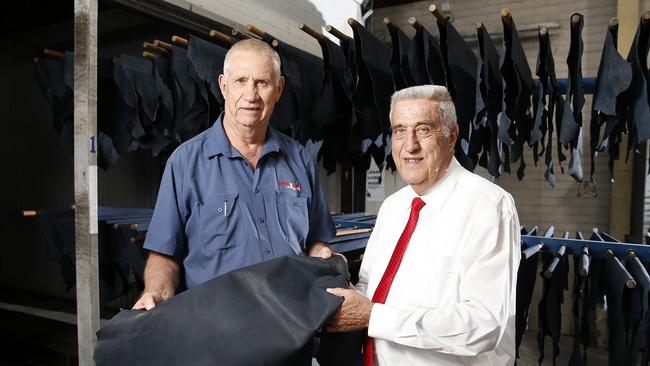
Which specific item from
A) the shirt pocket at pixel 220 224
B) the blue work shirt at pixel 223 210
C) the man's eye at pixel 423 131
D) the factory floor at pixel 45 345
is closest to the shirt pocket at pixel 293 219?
the blue work shirt at pixel 223 210

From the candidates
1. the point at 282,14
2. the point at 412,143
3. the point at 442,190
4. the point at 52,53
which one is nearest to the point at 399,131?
the point at 412,143

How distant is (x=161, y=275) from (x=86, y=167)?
1116 mm

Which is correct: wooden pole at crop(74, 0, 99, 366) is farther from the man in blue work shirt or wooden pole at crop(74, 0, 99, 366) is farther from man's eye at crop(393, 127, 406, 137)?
man's eye at crop(393, 127, 406, 137)

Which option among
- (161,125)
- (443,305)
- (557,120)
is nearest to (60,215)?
(161,125)

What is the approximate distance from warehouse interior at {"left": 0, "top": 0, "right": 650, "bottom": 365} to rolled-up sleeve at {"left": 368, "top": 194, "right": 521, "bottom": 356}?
1.44 m

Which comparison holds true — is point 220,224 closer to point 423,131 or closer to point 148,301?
point 148,301

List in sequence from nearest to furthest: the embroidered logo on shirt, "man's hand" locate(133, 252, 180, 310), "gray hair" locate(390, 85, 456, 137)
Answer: "gray hair" locate(390, 85, 456, 137), "man's hand" locate(133, 252, 180, 310), the embroidered logo on shirt

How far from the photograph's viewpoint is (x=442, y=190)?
1315mm

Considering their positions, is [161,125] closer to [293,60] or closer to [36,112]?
[293,60]

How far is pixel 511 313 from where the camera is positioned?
1.21 m

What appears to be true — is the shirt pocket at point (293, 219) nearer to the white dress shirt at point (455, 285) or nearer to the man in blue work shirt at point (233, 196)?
the man in blue work shirt at point (233, 196)

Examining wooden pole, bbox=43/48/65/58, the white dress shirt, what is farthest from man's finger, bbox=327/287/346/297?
wooden pole, bbox=43/48/65/58

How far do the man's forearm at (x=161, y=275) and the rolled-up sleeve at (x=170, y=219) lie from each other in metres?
0.04

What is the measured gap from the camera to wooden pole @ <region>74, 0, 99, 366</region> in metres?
2.22
